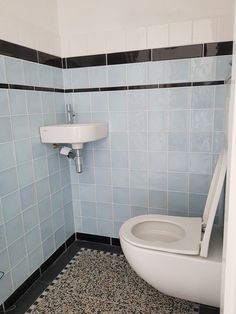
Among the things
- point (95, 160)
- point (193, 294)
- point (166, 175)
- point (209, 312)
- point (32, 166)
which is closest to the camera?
point (193, 294)

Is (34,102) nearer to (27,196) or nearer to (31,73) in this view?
(31,73)

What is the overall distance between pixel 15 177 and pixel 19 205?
0.18 metres

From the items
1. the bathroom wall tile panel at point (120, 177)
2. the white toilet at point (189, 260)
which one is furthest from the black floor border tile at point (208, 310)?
the bathroom wall tile panel at point (120, 177)

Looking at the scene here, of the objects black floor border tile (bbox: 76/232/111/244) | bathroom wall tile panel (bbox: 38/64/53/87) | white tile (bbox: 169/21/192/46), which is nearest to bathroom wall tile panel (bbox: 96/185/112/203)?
black floor border tile (bbox: 76/232/111/244)

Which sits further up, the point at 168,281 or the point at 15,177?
the point at 15,177

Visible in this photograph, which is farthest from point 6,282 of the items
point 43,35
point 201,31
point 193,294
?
point 201,31

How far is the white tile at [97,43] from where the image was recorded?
5.64 feet

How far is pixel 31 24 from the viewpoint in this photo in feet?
5.02

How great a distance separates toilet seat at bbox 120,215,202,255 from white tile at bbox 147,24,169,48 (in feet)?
3.70

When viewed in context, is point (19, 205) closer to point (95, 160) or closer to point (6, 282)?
point (6, 282)

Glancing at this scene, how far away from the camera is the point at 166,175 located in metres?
1.77

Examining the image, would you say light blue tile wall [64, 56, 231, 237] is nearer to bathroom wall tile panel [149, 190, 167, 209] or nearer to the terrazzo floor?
bathroom wall tile panel [149, 190, 167, 209]

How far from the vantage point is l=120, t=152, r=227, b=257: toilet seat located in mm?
1160

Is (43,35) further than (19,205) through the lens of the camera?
Yes
